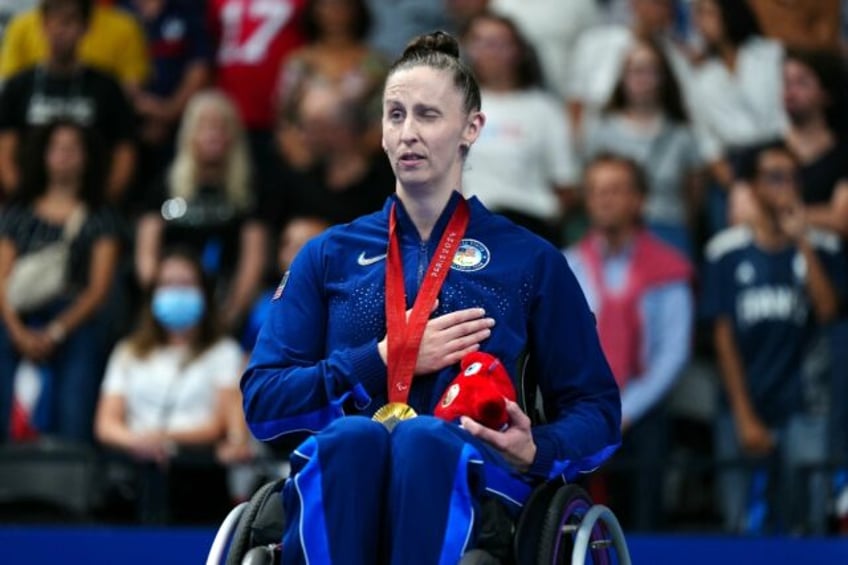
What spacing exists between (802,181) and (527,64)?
4.41 ft

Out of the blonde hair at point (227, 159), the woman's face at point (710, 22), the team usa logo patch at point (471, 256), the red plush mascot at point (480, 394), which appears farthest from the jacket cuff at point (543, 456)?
the woman's face at point (710, 22)

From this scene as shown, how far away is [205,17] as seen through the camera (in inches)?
386

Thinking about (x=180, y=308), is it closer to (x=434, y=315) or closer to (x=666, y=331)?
(x=666, y=331)

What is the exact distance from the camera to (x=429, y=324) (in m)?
4.62

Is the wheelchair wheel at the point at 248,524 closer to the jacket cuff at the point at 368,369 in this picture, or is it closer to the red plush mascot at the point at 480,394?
the jacket cuff at the point at 368,369

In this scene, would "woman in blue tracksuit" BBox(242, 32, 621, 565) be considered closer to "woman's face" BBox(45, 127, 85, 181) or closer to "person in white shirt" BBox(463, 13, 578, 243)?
"person in white shirt" BBox(463, 13, 578, 243)

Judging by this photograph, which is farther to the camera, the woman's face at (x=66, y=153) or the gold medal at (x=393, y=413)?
the woman's face at (x=66, y=153)

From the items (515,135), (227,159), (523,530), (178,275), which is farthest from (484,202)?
(523,530)

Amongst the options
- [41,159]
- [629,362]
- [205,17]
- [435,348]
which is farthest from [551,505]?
[205,17]

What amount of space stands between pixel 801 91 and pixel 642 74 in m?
0.69

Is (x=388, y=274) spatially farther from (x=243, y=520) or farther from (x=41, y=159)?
(x=41, y=159)

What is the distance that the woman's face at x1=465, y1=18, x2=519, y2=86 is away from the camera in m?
8.75

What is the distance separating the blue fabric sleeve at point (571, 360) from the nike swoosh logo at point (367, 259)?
0.37 meters

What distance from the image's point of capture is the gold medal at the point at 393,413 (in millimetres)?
4516
